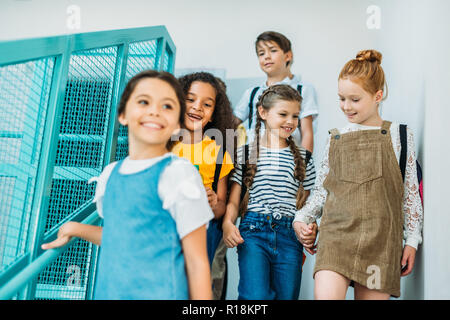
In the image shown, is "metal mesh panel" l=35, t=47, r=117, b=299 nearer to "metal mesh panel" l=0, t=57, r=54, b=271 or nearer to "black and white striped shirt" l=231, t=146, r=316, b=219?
"metal mesh panel" l=0, t=57, r=54, b=271

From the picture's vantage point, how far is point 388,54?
240cm

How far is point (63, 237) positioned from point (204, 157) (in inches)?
25.5

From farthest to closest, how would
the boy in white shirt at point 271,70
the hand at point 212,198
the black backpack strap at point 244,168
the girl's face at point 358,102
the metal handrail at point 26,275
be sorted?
the boy in white shirt at point 271,70 < the black backpack strap at point 244,168 < the hand at point 212,198 < the girl's face at point 358,102 < the metal handrail at point 26,275

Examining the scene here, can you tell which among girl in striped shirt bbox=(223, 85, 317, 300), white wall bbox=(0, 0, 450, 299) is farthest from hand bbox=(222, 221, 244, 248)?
white wall bbox=(0, 0, 450, 299)

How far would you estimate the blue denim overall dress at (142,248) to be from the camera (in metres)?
1.22

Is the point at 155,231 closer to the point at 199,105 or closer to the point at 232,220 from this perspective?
the point at 232,220

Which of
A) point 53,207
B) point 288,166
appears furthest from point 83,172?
point 288,166

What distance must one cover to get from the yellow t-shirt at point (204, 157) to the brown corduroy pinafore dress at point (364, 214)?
427 mm

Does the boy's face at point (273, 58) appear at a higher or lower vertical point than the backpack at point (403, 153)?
higher

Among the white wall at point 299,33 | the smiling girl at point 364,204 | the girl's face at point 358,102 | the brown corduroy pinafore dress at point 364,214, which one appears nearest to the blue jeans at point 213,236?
the smiling girl at point 364,204

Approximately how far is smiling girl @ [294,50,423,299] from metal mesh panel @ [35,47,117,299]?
2.75ft

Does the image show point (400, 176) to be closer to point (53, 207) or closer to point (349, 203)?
point (349, 203)

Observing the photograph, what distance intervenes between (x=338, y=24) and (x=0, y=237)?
7.60ft

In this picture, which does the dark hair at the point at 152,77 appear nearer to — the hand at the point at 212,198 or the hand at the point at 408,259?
the hand at the point at 212,198
